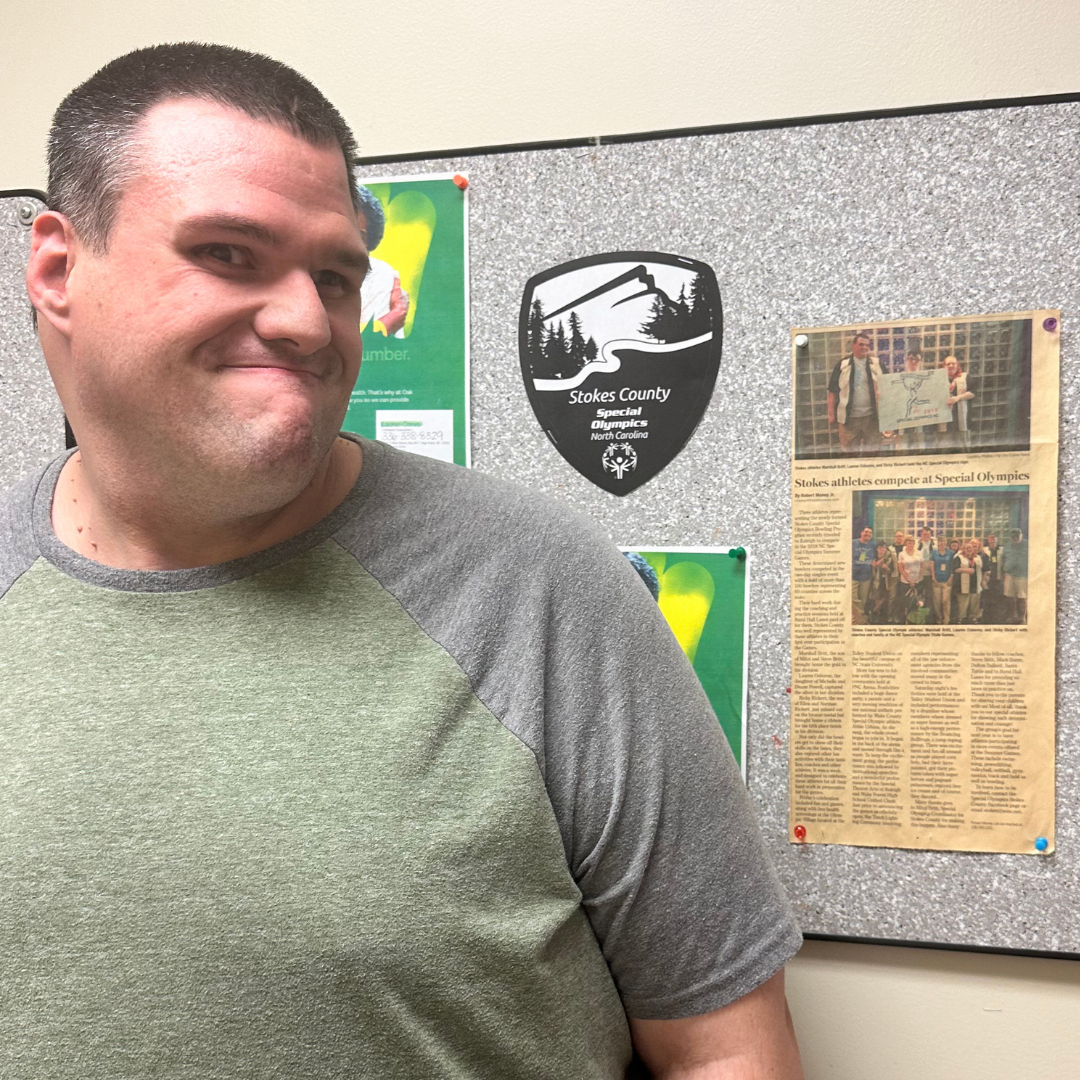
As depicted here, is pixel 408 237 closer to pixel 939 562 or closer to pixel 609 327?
pixel 609 327

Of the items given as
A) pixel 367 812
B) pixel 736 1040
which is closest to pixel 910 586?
pixel 736 1040

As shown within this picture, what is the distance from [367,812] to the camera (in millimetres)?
583

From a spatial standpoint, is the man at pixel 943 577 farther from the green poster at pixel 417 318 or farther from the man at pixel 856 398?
the green poster at pixel 417 318

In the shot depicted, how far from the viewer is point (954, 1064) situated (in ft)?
2.62

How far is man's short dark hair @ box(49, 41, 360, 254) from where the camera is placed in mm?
597

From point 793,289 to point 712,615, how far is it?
11.4 inches

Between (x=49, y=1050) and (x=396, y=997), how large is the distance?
211 millimetres

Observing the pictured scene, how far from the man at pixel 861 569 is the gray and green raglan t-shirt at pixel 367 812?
0.21 meters

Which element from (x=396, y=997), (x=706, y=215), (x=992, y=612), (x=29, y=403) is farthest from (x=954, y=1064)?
(x=29, y=403)

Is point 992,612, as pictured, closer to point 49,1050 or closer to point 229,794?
point 229,794

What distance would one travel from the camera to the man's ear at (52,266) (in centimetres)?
62

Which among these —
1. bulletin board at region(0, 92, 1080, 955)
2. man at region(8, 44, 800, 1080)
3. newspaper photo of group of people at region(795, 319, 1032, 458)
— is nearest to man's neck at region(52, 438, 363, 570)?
man at region(8, 44, 800, 1080)

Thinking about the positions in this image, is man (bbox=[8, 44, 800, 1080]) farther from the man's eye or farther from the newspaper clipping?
the newspaper clipping

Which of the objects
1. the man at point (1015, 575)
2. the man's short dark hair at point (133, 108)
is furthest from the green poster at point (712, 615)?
the man's short dark hair at point (133, 108)
